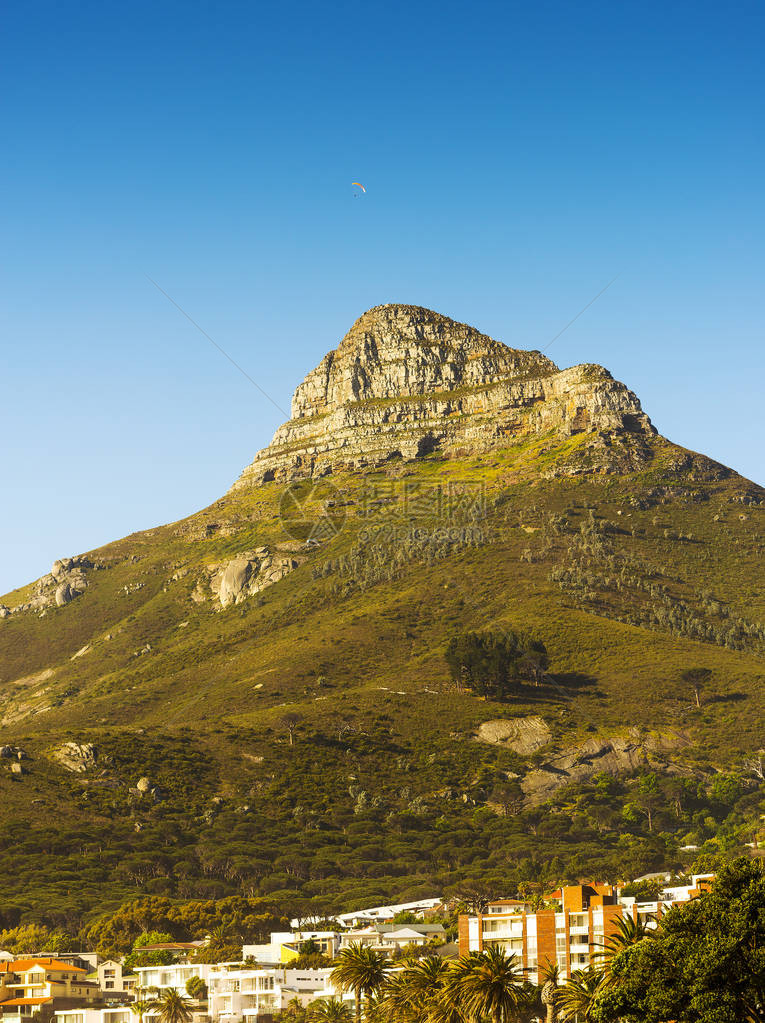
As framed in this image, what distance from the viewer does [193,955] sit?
92750 mm

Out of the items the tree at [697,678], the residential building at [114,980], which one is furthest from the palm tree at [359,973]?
the tree at [697,678]

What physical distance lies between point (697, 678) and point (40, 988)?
104m

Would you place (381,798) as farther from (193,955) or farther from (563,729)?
(193,955)

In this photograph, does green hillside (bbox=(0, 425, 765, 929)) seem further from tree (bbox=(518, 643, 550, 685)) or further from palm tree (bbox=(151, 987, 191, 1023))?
palm tree (bbox=(151, 987, 191, 1023))

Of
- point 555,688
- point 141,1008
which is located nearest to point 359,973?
point 141,1008

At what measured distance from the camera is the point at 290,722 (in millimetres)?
164875

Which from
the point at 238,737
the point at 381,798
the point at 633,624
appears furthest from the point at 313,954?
the point at 633,624

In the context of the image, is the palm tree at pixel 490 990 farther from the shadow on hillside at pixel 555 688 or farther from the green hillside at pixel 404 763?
the shadow on hillside at pixel 555 688

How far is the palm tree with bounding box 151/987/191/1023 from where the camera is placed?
7481cm

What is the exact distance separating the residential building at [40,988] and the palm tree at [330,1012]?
66.8 feet

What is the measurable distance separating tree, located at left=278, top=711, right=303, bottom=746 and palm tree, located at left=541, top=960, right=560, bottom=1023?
10448 cm

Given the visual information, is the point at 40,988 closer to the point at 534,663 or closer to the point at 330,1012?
the point at 330,1012

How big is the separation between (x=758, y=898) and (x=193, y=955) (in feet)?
198

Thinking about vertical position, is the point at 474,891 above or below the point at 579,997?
above
